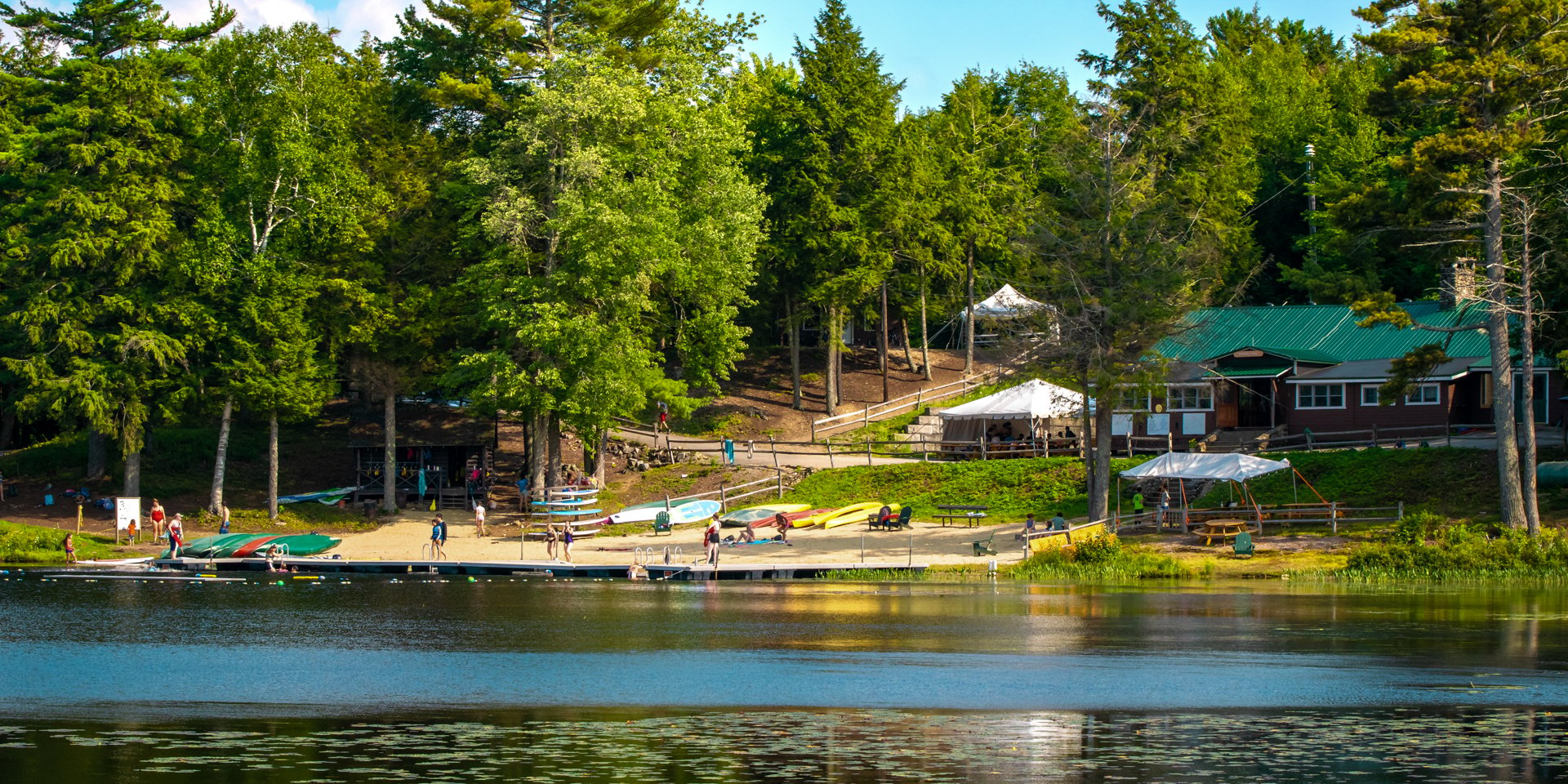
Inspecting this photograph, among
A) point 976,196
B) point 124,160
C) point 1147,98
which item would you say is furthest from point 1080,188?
point 124,160

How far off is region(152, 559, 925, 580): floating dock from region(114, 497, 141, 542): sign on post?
517 centimetres

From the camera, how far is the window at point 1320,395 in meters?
54.9

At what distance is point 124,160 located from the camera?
4878 centimetres

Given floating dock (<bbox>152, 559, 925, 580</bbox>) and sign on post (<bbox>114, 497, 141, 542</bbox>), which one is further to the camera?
sign on post (<bbox>114, 497, 141, 542</bbox>)

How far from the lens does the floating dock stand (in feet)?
138

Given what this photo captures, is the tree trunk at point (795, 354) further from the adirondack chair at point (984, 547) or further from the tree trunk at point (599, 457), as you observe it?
the adirondack chair at point (984, 547)

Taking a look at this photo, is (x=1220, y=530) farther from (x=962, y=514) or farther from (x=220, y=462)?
(x=220, y=462)

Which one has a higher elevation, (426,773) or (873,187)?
(873,187)

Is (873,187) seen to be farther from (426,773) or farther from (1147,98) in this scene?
(426,773)

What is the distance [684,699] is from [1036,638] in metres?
9.59

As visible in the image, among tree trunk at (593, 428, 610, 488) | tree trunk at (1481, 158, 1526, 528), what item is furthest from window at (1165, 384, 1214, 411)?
tree trunk at (593, 428, 610, 488)

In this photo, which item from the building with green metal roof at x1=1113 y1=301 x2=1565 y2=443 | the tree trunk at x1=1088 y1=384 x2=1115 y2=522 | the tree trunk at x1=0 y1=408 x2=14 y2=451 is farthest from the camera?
the tree trunk at x1=0 y1=408 x2=14 y2=451

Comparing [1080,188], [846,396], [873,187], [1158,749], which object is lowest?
[1158,749]

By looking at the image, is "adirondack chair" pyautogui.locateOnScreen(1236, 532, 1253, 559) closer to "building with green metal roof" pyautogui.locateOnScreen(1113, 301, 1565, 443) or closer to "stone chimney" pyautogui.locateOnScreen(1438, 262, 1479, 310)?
"stone chimney" pyautogui.locateOnScreen(1438, 262, 1479, 310)
